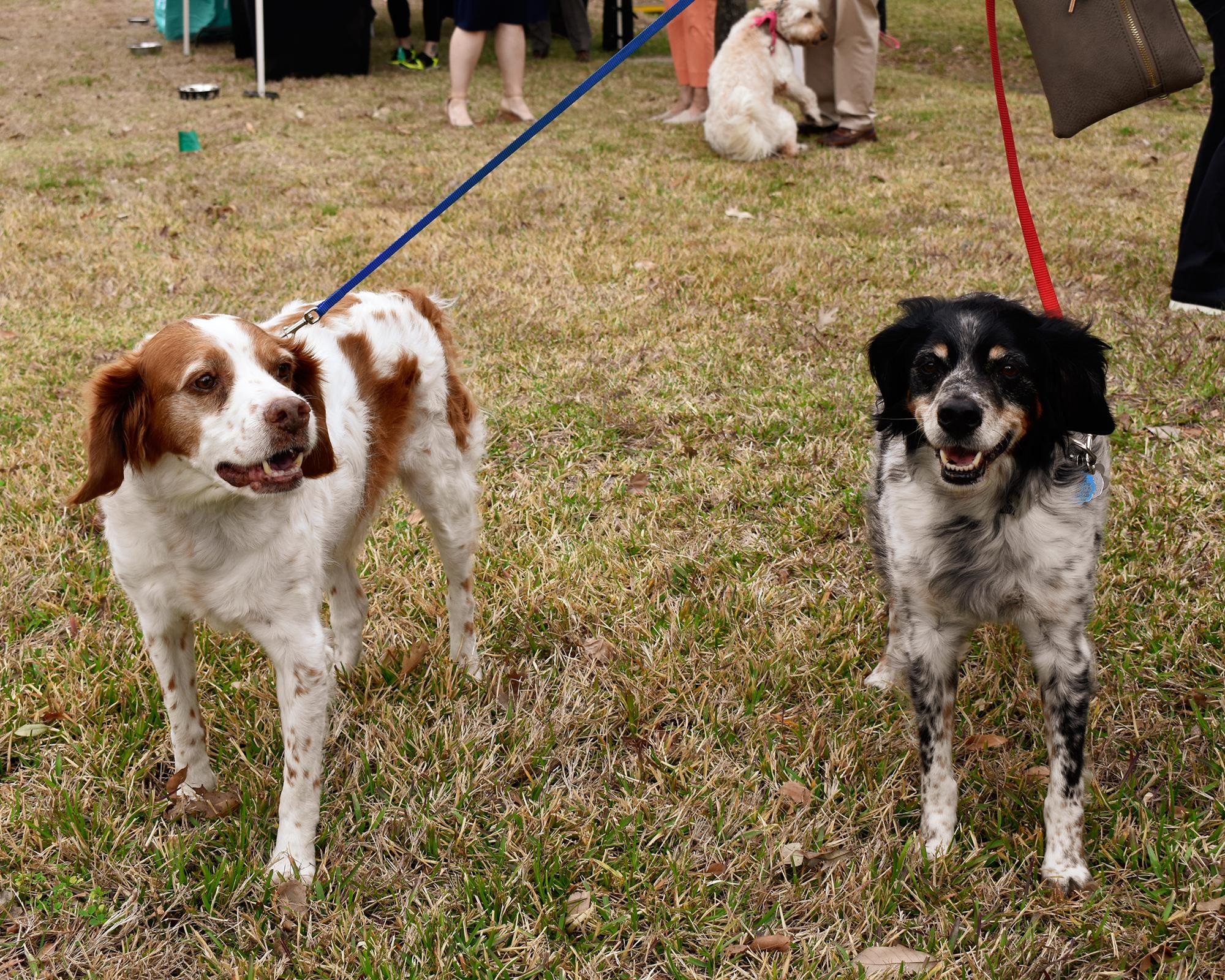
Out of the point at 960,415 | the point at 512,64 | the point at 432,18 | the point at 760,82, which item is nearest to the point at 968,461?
the point at 960,415

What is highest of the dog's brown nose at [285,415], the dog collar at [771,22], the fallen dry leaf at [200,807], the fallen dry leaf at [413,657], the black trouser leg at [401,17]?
the dog collar at [771,22]

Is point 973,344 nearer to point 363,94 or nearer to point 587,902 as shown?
point 587,902

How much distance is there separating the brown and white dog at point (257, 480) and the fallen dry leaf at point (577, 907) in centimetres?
59

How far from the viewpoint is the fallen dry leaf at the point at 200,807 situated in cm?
244

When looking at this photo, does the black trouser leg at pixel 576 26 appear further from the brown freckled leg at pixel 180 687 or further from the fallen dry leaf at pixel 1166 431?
the brown freckled leg at pixel 180 687

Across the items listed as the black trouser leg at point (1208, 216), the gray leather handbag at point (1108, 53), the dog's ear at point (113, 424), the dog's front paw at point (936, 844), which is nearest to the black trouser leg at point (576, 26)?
the black trouser leg at point (1208, 216)

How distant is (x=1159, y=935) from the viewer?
2064 millimetres

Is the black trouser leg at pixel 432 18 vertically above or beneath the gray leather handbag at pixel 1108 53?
beneath

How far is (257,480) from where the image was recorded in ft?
6.75

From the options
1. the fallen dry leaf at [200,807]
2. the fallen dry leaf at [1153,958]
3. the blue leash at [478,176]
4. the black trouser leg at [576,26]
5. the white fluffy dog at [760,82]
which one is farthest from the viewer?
the black trouser leg at [576,26]

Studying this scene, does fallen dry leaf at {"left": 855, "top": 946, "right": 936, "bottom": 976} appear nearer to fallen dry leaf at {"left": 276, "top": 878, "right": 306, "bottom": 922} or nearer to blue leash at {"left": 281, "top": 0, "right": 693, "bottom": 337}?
fallen dry leaf at {"left": 276, "top": 878, "right": 306, "bottom": 922}

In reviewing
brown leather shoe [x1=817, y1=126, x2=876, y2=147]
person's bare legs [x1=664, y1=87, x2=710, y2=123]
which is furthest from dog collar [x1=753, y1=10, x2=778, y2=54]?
person's bare legs [x1=664, y1=87, x2=710, y2=123]

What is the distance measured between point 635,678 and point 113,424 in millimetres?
1483

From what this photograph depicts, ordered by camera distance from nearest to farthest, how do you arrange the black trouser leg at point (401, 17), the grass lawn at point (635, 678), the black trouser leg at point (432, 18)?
the grass lawn at point (635, 678) < the black trouser leg at point (432, 18) < the black trouser leg at point (401, 17)
